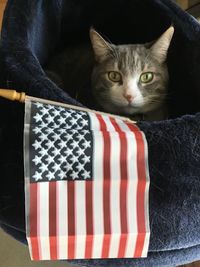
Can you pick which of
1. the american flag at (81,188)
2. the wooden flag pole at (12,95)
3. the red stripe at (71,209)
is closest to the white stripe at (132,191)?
the american flag at (81,188)

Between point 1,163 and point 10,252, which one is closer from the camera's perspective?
point 1,163

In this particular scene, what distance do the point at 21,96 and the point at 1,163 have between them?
136mm

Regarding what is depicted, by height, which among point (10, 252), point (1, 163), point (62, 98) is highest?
point (62, 98)

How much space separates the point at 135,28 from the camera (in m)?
1.29

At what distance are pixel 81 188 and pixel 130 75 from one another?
1.41 feet

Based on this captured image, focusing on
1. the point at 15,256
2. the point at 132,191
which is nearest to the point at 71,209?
the point at 132,191

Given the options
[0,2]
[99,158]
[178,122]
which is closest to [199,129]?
[178,122]

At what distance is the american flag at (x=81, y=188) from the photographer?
721 mm

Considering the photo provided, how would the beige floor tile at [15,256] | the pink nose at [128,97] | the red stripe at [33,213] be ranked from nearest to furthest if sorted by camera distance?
the red stripe at [33,213] → the pink nose at [128,97] → the beige floor tile at [15,256]

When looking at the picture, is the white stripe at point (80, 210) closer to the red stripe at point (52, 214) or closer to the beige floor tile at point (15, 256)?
the red stripe at point (52, 214)

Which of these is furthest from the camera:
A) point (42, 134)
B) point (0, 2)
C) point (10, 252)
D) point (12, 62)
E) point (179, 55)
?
point (0, 2)

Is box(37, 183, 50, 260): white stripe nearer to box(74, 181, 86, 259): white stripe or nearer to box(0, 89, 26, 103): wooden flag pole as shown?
box(74, 181, 86, 259): white stripe

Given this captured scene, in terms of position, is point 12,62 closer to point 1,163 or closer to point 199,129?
point 1,163

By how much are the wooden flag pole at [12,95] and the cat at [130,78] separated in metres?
0.34
